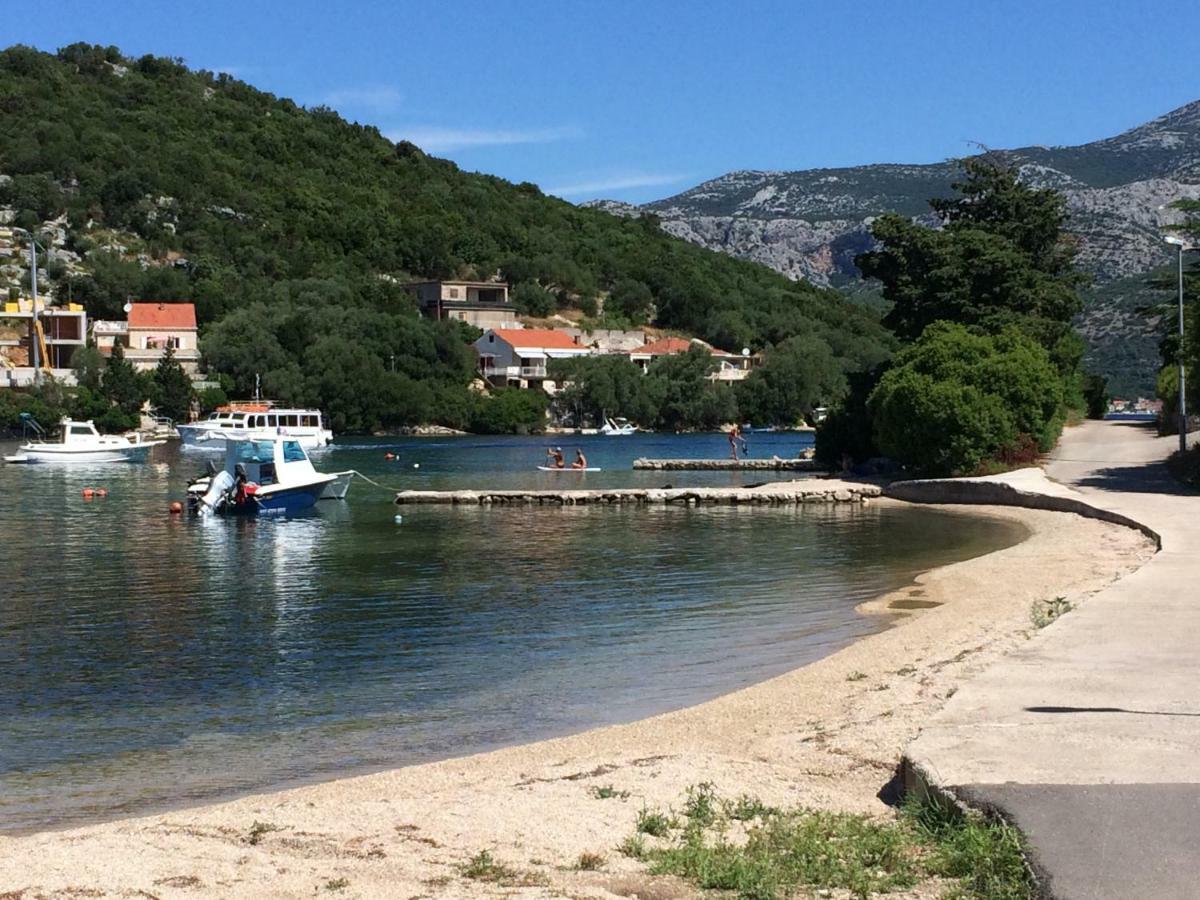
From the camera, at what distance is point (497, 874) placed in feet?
A: 25.4

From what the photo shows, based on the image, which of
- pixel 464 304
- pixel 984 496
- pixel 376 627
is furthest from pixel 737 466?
pixel 464 304

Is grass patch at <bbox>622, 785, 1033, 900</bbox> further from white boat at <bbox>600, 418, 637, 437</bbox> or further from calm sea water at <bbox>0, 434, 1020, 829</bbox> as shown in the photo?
white boat at <bbox>600, 418, 637, 437</bbox>

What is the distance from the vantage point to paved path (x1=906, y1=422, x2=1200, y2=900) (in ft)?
23.7

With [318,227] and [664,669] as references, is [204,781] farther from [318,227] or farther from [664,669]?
[318,227]

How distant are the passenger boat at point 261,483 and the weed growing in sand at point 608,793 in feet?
111

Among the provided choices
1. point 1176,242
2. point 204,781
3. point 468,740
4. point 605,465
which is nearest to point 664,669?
point 468,740

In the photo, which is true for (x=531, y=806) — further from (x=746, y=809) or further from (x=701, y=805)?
(x=746, y=809)

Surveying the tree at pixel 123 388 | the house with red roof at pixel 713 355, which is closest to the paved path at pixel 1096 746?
the tree at pixel 123 388

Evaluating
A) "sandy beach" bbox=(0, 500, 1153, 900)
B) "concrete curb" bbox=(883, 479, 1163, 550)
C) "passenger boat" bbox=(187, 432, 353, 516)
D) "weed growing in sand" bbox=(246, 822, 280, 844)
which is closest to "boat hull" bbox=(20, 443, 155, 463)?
"passenger boat" bbox=(187, 432, 353, 516)

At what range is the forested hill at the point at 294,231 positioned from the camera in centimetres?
11894

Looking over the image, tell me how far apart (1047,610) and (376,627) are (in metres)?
9.24

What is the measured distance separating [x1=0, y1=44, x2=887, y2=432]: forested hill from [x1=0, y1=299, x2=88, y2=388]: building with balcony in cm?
973

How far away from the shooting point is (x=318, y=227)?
143875 mm

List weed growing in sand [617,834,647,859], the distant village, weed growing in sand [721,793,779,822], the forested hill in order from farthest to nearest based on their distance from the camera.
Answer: the forested hill < the distant village < weed growing in sand [721,793,779,822] < weed growing in sand [617,834,647,859]
